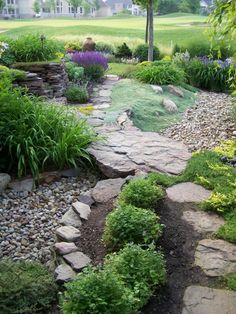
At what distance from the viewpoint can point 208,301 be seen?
7.46 ft

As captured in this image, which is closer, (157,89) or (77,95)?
(77,95)

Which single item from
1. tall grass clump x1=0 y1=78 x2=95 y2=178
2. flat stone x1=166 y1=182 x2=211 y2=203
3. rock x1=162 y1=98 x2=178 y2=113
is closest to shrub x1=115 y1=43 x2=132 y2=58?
rock x1=162 y1=98 x2=178 y2=113

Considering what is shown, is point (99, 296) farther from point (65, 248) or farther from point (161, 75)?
point (161, 75)

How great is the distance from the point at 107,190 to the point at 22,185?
0.91 m

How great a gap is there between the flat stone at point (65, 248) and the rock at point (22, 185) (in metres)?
1.25

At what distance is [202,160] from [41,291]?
2230 mm

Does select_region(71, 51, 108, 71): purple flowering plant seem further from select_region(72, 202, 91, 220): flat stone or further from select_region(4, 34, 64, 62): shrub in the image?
select_region(72, 202, 91, 220): flat stone

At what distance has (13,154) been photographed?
414 centimetres

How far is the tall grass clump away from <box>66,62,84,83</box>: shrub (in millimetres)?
3753

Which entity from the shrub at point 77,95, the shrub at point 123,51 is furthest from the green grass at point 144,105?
the shrub at point 123,51

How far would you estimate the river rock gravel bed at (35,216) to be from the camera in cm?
313

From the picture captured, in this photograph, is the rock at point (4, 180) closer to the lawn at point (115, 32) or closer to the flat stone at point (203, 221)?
the flat stone at point (203, 221)

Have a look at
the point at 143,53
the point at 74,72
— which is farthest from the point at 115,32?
the point at 74,72

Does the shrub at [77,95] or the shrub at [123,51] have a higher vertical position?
the shrub at [123,51]
